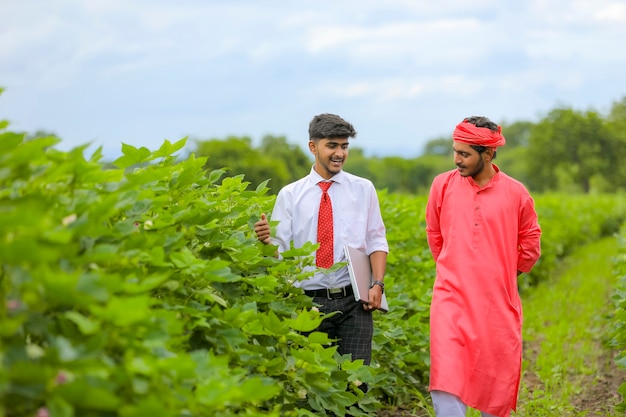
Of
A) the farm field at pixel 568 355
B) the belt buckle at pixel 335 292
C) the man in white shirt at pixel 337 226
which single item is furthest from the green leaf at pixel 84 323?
the farm field at pixel 568 355

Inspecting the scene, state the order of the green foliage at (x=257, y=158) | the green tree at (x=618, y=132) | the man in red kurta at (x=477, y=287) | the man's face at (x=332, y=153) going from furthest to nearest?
the green foliage at (x=257, y=158), the green tree at (x=618, y=132), the man's face at (x=332, y=153), the man in red kurta at (x=477, y=287)

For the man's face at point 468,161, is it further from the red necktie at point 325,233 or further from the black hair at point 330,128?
the red necktie at point 325,233

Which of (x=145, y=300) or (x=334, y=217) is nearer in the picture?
(x=145, y=300)

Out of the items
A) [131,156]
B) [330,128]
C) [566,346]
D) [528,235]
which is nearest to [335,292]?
[330,128]

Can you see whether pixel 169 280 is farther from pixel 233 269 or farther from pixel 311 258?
pixel 311 258

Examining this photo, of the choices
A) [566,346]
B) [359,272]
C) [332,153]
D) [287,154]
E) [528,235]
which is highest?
[332,153]

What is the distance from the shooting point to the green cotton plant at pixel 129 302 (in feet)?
7.60

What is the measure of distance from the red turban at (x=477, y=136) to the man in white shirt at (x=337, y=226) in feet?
1.96

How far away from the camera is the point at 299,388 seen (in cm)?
393

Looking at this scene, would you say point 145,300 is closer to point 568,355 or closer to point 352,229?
point 352,229

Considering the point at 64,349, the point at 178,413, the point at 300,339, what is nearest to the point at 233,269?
the point at 300,339

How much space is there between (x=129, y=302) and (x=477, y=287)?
274 cm

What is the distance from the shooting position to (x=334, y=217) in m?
5.02

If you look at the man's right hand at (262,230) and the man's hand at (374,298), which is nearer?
the man's right hand at (262,230)
